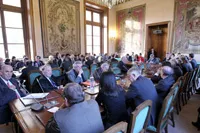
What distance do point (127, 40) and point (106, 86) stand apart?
8.59 meters

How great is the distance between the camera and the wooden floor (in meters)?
2.37

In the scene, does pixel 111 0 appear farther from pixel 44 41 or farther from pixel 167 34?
pixel 167 34

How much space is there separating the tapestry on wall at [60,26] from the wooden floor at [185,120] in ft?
16.2

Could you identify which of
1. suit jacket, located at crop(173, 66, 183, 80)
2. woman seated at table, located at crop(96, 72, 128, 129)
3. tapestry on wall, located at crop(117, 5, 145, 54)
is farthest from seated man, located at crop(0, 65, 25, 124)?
tapestry on wall, located at crop(117, 5, 145, 54)

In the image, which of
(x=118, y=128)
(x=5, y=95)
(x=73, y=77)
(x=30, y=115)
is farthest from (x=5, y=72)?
(x=118, y=128)

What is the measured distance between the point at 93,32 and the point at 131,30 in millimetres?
2741

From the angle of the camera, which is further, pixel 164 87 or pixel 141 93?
pixel 164 87

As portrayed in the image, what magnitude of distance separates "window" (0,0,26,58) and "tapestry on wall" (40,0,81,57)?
1.01 m

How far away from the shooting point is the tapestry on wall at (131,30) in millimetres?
8770

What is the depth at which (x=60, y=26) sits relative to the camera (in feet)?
23.7

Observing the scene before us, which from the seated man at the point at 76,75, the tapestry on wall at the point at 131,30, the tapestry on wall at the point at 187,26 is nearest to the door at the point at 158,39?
the tapestry on wall at the point at 131,30

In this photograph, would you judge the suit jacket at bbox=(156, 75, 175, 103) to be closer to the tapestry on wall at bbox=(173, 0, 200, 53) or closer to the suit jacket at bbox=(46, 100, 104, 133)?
the suit jacket at bbox=(46, 100, 104, 133)

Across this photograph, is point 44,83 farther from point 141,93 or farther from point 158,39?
point 158,39

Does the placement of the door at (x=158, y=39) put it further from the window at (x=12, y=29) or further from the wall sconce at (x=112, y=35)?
the window at (x=12, y=29)
